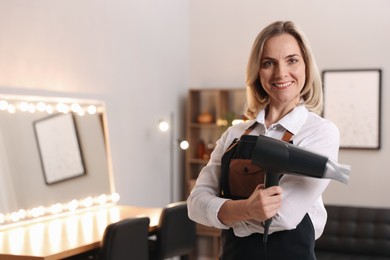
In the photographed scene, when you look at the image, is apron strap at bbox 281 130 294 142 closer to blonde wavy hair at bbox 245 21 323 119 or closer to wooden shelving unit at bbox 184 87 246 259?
blonde wavy hair at bbox 245 21 323 119

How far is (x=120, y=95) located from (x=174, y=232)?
1.35 m

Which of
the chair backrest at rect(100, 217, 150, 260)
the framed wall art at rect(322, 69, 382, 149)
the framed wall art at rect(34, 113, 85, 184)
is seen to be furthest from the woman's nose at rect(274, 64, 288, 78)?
the framed wall art at rect(322, 69, 382, 149)

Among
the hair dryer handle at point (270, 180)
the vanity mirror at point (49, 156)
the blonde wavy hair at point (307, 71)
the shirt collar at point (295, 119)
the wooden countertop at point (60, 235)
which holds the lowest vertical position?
the wooden countertop at point (60, 235)

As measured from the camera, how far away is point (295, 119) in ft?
4.83

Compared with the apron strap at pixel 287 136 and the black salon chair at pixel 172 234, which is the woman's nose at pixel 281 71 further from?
the black salon chair at pixel 172 234

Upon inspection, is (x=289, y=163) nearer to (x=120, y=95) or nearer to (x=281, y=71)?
(x=281, y=71)

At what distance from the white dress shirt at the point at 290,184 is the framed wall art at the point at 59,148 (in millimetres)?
2445

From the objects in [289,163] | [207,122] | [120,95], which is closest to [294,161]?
[289,163]

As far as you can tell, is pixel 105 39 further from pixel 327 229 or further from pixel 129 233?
pixel 327 229

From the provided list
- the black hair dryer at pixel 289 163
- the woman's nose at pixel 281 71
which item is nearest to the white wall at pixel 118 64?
the woman's nose at pixel 281 71

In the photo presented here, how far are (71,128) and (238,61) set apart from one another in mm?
2229

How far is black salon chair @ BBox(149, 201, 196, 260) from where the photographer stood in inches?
149

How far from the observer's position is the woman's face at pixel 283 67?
1.48 meters

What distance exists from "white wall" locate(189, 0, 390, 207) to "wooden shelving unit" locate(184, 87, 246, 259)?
0.53 feet
